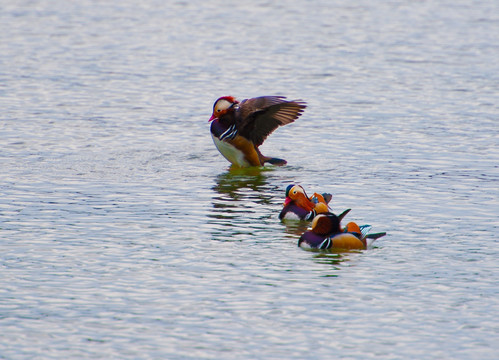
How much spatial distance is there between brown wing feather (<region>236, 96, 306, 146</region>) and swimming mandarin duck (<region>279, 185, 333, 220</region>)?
3184mm

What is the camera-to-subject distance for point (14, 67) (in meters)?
24.1

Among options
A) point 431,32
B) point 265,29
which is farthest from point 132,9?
point 431,32

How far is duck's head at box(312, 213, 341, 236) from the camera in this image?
37.4 ft

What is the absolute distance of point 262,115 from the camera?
16172 mm

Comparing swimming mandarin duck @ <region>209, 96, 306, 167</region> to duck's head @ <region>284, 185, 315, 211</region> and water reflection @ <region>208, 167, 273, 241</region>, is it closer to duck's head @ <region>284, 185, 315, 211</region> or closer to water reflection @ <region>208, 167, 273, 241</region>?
water reflection @ <region>208, 167, 273, 241</region>

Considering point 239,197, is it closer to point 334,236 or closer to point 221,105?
point 221,105

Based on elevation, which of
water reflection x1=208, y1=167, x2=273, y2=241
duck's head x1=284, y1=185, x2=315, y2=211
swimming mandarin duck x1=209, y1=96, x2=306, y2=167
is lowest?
water reflection x1=208, y1=167, x2=273, y2=241

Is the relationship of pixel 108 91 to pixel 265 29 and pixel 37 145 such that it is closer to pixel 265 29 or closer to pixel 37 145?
pixel 37 145

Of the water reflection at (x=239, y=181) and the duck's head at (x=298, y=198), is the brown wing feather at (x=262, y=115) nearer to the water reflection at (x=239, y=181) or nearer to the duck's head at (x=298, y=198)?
the water reflection at (x=239, y=181)

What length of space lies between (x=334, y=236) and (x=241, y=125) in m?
4.95

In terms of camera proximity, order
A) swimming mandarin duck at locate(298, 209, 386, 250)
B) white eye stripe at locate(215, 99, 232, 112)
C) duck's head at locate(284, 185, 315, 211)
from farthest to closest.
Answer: white eye stripe at locate(215, 99, 232, 112) → duck's head at locate(284, 185, 315, 211) → swimming mandarin duck at locate(298, 209, 386, 250)

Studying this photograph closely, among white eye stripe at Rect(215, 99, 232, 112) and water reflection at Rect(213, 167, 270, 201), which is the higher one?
white eye stripe at Rect(215, 99, 232, 112)

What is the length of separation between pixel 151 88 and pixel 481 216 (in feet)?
36.4

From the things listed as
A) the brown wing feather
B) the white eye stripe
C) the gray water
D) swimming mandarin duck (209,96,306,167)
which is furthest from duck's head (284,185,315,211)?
the white eye stripe
